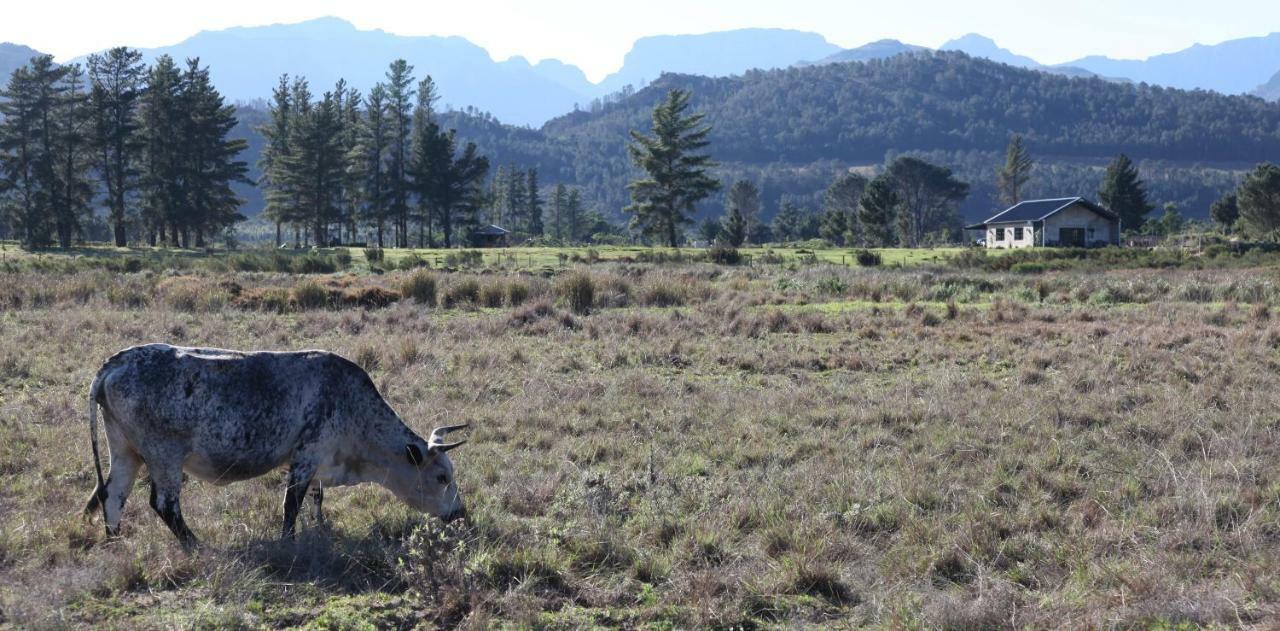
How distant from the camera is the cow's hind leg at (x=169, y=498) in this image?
19.2 feet

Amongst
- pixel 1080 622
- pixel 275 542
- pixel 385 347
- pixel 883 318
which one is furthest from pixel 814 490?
pixel 883 318

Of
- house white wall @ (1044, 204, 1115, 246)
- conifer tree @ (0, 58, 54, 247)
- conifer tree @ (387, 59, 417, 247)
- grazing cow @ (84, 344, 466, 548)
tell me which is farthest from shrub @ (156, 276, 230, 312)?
house white wall @ (1044, 204, 1115, 246)

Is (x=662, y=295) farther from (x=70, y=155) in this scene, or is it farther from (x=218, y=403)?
(x=70, y=155)

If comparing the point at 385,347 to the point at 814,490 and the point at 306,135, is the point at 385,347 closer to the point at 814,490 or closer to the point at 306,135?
the point at 814,490

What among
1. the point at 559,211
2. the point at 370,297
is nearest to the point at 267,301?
the point at 370,297

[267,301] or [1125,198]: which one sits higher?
[1125,198]

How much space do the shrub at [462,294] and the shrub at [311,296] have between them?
2.72 meters

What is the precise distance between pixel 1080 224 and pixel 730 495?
67.3m

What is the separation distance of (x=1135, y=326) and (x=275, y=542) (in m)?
16.3

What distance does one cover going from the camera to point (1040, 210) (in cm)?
6831

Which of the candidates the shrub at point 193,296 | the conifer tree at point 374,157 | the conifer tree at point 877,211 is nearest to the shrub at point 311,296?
the shrub at point 193,296

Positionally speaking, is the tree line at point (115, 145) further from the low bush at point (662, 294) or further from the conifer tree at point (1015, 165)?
the conifer tree at point (1015, 165)

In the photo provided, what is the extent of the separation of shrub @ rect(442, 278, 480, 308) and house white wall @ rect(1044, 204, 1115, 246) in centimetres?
5271

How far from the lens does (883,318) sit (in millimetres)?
19531
